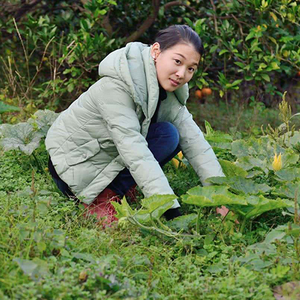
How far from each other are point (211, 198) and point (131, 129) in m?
0.49

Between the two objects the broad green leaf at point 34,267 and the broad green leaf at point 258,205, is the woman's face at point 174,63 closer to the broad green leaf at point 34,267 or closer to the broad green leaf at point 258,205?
the broad green leaf at point 258,205

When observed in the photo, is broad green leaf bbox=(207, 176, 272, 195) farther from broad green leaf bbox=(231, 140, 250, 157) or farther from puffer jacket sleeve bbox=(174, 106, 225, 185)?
broad green leaf bbox=(231, 140, 250, 157)

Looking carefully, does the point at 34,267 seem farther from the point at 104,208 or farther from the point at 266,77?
the point at 266,77

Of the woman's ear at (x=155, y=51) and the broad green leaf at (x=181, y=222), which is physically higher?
the woman's ear at (x=155, y=51)

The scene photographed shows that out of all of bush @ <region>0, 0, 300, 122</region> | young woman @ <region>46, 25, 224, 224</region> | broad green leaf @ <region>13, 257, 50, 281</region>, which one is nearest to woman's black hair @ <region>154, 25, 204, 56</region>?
young woman @ <region>46, 25, 224, 224</region>

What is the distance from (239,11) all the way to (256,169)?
1993 millimetres

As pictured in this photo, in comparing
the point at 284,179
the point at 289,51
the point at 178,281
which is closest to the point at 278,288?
the point at 178,281

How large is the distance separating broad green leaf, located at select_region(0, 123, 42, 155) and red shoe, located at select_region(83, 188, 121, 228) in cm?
57

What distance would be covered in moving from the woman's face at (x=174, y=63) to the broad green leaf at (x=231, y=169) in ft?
1.54

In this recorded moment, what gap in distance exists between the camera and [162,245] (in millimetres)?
2467

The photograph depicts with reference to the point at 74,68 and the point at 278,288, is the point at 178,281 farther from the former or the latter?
the point at 74,68

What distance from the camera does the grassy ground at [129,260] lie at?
6.42ft

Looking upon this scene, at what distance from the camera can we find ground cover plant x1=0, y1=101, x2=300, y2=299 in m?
1.99

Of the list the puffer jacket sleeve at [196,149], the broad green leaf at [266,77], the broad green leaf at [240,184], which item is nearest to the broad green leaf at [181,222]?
the broad green leaf at [240,184]
